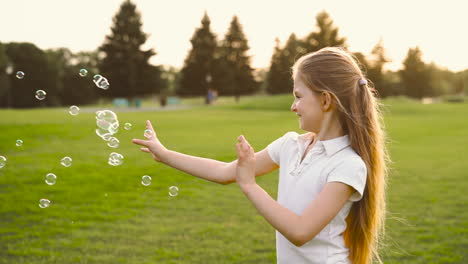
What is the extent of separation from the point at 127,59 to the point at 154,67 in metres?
3.76

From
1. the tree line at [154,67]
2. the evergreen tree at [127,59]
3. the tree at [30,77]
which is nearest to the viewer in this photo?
the tree at [30,77]

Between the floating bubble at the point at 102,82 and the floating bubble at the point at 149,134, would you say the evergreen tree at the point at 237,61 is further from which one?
the floating bubble at the point at 149,134

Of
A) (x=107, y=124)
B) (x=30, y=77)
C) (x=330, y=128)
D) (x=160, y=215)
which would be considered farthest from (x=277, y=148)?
(x=30, y=77)

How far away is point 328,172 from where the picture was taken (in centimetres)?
218

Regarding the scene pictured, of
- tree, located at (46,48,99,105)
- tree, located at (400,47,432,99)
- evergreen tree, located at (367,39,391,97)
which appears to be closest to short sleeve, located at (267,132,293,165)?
tree, located at (46,48,99,105)

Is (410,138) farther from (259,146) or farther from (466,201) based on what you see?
(466,201)

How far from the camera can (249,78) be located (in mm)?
70688

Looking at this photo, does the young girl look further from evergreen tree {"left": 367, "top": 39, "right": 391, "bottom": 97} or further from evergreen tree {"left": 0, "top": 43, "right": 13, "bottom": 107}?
evergreen tree {"left": 367, "top": 39, "right": 391, "bottom": 97}

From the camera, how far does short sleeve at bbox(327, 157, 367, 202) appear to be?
6.99ft

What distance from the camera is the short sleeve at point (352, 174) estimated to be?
2131mm

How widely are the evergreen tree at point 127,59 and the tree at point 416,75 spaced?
151 feet

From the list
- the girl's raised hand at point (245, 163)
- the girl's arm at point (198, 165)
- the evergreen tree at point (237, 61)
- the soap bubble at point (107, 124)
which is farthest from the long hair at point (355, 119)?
the evergreen tree at point (237, 61)

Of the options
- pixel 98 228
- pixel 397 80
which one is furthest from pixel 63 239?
pixel 397 80

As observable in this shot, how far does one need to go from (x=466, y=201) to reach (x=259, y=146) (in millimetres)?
8269
